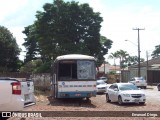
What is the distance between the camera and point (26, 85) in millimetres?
12086

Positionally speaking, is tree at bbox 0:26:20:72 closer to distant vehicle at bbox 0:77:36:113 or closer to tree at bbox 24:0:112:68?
tree at bbox 24:0:112:68

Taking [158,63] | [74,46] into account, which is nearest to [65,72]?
[74,46]

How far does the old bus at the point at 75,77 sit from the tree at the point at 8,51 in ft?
92.6

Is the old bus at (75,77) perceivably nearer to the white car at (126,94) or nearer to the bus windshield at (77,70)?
the bus windshield at (77,70)

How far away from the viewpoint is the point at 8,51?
177 feet

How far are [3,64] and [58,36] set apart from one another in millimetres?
8306

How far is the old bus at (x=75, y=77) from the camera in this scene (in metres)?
25.0

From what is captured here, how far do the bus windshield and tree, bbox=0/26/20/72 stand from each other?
28174 mm

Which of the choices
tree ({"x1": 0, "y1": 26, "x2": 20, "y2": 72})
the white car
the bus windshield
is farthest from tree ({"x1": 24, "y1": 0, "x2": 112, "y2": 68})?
the bus windshield

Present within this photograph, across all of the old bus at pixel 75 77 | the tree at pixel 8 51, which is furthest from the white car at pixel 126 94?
the tree at pixel 8 51

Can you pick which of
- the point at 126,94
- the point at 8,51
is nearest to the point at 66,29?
the point at 8,51

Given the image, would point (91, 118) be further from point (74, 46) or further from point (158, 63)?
point (158, 63)

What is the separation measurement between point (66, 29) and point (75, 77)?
2804 cm

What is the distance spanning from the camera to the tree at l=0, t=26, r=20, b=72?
53562 mm
